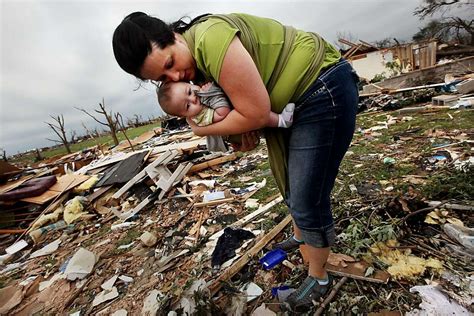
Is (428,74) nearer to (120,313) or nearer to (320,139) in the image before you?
(320,139)

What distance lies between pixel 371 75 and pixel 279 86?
876 inches

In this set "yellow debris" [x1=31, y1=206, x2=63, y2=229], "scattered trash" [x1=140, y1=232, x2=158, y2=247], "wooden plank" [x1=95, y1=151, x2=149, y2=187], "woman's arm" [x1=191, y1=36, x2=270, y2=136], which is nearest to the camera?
"woman's arm" [x1=191, y1=36, x2=270, y2=136]

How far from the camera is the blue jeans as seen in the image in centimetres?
126

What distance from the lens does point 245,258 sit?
2.49m

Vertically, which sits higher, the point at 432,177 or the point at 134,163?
the point at 134,163

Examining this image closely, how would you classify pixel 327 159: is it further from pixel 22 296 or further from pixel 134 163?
pixel 134 163

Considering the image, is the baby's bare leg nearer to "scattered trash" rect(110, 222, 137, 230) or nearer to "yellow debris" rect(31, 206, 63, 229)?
"scattered trash" rect(110, 222, 137, 230)

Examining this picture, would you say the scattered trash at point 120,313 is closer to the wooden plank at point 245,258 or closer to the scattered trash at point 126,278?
the scattered trash at point 126,278

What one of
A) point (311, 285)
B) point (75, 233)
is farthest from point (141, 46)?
point (75, 233)

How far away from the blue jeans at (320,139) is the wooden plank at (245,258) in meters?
1.13

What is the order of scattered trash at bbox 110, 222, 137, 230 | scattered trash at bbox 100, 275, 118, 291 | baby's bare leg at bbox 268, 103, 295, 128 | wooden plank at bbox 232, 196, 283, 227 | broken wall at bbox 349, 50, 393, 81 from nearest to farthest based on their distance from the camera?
baby's bare leg at bbox 268, 103, 295, 128 < scattered trash at bbox 100, 275, 118, 291 < wooden plank at bbox 232, 196, 283, 227 < scattered trash at bbox 110, 222, 137, 230 < broken wall at bbox 349, 50, 393, 81

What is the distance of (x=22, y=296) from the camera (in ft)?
10.0

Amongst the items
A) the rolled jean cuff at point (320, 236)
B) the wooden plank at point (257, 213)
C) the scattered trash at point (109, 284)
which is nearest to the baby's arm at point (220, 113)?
the rolled jean cuff at point (320, 236)

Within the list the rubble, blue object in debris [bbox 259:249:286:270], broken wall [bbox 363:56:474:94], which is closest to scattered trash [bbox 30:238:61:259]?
the rubble
